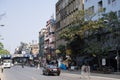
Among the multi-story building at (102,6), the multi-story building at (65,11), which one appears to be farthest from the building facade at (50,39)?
the multi-story building at (102,6)

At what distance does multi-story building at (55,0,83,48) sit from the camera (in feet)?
340

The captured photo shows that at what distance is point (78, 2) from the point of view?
3994 inches

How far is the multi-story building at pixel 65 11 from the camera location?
4075 inches

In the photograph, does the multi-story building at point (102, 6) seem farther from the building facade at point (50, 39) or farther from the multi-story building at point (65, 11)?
the building facade at point (50, 39)

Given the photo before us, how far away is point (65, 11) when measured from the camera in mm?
118000

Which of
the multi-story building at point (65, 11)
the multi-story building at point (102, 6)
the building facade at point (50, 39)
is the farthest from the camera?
the building facade at point (50, 39)

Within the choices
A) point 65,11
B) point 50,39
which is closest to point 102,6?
point 65,11

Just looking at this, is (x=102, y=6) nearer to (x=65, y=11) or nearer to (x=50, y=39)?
(x=65, y=11)

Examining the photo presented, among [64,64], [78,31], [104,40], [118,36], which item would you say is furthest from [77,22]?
[64,64]

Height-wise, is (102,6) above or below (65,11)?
below

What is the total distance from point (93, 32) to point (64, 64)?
2626 centimetres

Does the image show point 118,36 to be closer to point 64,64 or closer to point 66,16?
point 64,64

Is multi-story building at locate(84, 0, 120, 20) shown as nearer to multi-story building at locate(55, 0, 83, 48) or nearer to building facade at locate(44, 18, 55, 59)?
multi-story building at locate(55, 0, 83, 48)

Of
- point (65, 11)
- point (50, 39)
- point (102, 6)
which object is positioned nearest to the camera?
point (102, 6)
